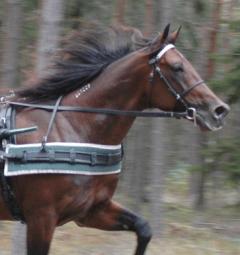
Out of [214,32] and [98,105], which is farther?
[214,32]

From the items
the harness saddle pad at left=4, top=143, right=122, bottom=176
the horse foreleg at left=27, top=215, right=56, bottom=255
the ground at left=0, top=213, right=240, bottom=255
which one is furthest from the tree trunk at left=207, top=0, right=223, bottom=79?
the horse foreleg at left=27, top=215, right=56, bottom=255

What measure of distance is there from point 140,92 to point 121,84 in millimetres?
158

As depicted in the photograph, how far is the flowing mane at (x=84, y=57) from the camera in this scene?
15.7 feet

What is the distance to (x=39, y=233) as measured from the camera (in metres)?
4.52

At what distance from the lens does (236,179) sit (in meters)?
8.41

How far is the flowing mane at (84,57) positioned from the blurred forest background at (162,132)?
68 centimetres

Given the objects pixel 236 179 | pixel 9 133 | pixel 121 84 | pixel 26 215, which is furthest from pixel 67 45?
pixel 236 179

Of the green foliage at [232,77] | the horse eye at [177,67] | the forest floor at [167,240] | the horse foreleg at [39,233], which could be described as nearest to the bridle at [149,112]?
the horse eye at [177,67]

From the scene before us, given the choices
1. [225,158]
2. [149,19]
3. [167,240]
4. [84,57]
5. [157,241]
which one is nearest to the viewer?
[84,57]

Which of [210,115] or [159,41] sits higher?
[159,41]

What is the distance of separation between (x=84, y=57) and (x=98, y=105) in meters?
0.44

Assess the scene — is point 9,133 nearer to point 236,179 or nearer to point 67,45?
point 67,45

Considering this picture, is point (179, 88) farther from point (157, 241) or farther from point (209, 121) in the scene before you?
point (157, 241)

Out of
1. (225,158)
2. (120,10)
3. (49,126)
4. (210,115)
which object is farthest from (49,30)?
(120,10)
